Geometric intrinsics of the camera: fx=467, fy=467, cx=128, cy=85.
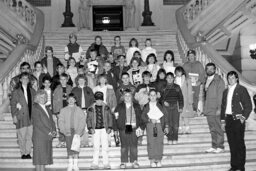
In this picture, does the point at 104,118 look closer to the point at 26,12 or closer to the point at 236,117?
the point at 236,117

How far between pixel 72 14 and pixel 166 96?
36.4 feet

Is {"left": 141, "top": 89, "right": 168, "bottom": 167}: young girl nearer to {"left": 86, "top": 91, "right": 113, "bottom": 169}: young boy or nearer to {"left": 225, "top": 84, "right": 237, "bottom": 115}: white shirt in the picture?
{"left": 86, "top": 91, "right": 113, "bottom": 169}: young boy

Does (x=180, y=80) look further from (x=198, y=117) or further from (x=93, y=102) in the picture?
(x=93, y=102)

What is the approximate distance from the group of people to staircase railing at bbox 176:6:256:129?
1087mm

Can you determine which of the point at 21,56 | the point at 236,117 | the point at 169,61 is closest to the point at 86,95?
the point at 169,61

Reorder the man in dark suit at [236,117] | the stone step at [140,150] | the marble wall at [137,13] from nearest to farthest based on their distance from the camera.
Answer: the man in dark suit at [236,117], the stone step at [140,150], the marble wall at [137,13]

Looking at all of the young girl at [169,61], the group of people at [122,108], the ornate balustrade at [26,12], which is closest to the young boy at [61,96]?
the group of people at [122,108]

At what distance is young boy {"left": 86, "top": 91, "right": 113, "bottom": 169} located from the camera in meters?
8.97

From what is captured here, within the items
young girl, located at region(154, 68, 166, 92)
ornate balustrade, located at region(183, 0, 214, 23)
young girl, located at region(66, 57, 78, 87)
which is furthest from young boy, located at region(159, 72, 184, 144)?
ornate balustrade, located at region(183, 0, 214, 23)

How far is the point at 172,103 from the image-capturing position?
991 centimetres

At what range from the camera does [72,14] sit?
20031 millimetres

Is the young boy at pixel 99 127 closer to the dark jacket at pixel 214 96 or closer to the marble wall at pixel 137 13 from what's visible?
the dark jacket at pixel 214 96

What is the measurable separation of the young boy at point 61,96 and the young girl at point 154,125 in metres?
1.78

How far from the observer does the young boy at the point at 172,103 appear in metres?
9.85
